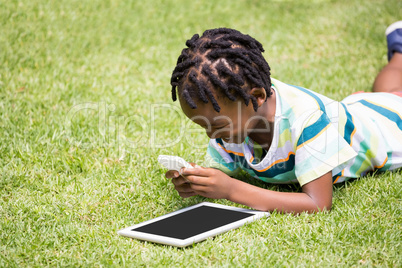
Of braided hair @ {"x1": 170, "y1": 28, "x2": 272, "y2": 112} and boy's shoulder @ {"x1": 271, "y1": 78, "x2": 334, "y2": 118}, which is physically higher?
braided hair @ {"x1": 170, "y1": 28, "x2": 272, "y2": 112}

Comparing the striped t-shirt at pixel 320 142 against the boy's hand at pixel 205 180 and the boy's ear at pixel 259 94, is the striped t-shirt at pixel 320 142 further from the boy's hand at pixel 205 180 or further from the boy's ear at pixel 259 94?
the boy's hand at pixel 205 180

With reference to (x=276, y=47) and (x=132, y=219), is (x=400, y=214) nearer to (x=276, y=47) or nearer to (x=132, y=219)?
(x=132, y=219)

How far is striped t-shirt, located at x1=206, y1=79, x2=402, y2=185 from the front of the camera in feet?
9.43

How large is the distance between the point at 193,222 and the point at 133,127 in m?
1.80

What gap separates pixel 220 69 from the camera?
2.63 metres

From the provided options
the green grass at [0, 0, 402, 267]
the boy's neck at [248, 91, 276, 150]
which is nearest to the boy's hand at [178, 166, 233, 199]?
the green grass at [0, 0, 402, 267]

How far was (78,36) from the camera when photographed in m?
6.20

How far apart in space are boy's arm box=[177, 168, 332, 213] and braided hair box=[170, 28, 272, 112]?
1.47ft

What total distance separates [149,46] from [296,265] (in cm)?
444

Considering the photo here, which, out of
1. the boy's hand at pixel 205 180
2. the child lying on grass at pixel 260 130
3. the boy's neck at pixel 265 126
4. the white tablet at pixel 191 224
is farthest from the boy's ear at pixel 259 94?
the white tablet at pixel 191 224

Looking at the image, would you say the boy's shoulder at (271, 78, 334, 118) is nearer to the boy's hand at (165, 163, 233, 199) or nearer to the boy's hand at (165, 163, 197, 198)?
the boy's hand at (165, 163, 233, 199)

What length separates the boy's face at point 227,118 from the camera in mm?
2695

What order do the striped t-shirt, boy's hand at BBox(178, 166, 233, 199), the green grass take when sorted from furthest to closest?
the striped t-shirt < boy's hand at BBox(178, 166, 233, 199) < the green grass

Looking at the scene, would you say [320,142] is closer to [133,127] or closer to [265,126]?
[265,126]
